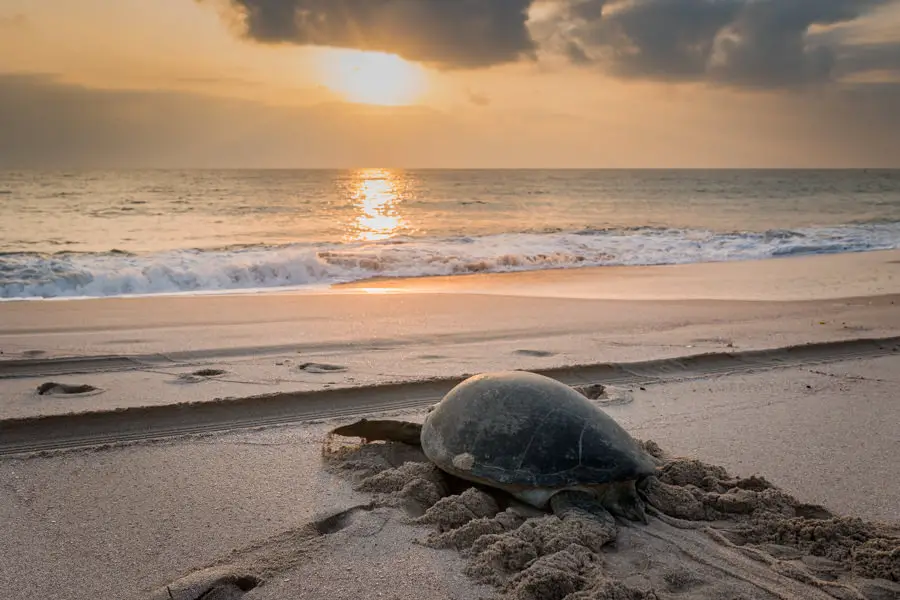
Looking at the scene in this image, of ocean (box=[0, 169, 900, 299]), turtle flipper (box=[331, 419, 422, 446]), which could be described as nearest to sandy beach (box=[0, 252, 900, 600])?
turtle flipper (box=[331, 419, 422, 446])

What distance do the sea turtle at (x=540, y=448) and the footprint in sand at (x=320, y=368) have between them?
7.75 feet

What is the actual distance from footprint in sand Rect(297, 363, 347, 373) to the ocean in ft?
20.2

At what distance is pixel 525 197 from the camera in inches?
1686

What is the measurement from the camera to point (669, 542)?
121 inches

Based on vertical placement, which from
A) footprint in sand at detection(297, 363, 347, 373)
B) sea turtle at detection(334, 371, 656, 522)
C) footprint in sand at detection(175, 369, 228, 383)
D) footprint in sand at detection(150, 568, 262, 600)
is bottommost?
footprint in sand at detection(150, 568, 262, 600)

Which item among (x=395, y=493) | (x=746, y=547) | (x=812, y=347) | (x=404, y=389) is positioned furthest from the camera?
(x=812, y=347)

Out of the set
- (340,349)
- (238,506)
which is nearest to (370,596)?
(238,506)

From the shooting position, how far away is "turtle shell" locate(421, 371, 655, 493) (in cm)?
323

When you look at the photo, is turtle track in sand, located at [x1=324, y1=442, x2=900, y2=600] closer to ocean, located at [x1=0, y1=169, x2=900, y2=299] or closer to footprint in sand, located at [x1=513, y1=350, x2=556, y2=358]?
footprint in sand, located at [x1=513, y1=350, x2=556, y2=358]

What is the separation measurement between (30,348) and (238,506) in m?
4.08

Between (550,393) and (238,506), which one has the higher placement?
(550,393)

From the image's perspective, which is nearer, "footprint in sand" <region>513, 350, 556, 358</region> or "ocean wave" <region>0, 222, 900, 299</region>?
"footprint in sand" <region>513, 350, 556, 358</region>

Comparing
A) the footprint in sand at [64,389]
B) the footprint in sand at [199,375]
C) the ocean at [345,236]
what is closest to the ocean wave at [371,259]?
the ocean at [345,236]

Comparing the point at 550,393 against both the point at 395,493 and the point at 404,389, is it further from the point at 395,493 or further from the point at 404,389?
the point at 404,389
